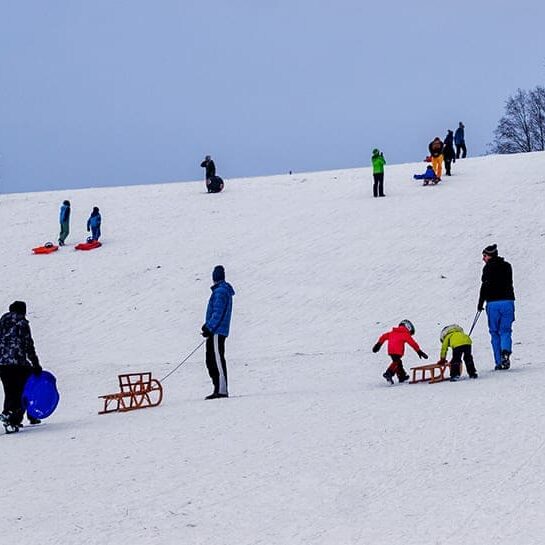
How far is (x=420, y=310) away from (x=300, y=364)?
4.21 meters

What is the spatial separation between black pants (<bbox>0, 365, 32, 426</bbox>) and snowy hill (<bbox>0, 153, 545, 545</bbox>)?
35 centimetres

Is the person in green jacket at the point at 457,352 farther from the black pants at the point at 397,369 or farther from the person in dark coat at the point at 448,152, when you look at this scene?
the person in dark coat at the point at 448,152

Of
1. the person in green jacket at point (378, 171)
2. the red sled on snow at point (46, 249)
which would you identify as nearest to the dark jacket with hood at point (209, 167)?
the person in green jacket at point (378, 171)

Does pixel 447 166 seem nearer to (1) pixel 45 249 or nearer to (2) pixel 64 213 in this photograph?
(2) pixel 64 213

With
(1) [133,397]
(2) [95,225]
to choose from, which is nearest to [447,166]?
(2) [95,225]

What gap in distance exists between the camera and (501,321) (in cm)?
1352

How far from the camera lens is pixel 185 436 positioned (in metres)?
9.48

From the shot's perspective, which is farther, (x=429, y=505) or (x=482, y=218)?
(x=482, y=218)

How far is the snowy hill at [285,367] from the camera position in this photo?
6422 mm

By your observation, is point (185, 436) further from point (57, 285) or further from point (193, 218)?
point (193, 218)

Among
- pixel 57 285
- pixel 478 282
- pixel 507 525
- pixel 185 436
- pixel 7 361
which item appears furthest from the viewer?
pixel 57 285

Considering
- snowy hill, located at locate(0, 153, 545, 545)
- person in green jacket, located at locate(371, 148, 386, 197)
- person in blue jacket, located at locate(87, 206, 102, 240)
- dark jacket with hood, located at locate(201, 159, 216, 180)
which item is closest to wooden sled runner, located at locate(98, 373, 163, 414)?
snowy hill, located at locate(0, 153, 545, 545)

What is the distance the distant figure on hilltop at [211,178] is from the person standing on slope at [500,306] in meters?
22.4

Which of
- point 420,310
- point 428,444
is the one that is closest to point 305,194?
point 420,310
